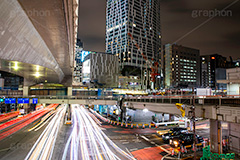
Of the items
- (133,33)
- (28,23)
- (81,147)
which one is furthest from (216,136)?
(133,33)

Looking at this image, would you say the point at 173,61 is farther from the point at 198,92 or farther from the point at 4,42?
the point at 4,42

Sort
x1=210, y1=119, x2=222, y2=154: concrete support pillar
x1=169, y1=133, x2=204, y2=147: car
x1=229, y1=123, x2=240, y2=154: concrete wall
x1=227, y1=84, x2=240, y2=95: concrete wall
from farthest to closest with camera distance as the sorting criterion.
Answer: x1=227, y1=84, x2=240, y2=95: concrete wall
x1=229, y1=123, x2=240, y2=154: concrete wall
x1=169, y1=133, x2=204, y2=147: car
x1=210, y1=119, x2=222, y2=154: concrete support pillar

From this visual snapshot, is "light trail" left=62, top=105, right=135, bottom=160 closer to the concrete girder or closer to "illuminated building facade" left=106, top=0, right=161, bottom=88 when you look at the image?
the concrete girder

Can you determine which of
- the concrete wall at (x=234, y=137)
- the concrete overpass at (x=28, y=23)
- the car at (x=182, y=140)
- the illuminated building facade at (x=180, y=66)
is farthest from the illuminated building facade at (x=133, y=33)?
the concrete overpass at (x=28, y=23)

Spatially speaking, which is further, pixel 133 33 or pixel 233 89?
pixel 133 33

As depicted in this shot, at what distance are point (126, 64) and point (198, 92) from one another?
132 meters

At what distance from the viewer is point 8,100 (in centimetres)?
3503

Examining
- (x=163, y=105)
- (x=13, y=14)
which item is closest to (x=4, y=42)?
(x=13, y=14)

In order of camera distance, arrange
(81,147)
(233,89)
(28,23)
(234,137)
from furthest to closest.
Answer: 1. (233,89)
2. (234,137)
3. (81,147)
4. (28,23)

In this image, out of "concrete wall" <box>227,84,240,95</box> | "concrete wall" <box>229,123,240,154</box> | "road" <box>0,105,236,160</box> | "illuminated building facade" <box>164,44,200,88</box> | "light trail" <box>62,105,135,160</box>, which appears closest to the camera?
"light trail" <box>62,105,135,160</box>

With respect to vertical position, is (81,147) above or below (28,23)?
below

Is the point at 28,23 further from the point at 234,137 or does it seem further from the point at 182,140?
the point at 234,137

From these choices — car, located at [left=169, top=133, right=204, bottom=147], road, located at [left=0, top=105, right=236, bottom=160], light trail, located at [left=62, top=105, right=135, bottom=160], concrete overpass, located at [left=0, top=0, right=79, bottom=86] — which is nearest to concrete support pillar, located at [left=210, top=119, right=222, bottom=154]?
car, located at [left=169, top=133, right=204, bottom=147]

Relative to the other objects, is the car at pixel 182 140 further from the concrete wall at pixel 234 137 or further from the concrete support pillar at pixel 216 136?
the concrete wall at pixel 234 137
